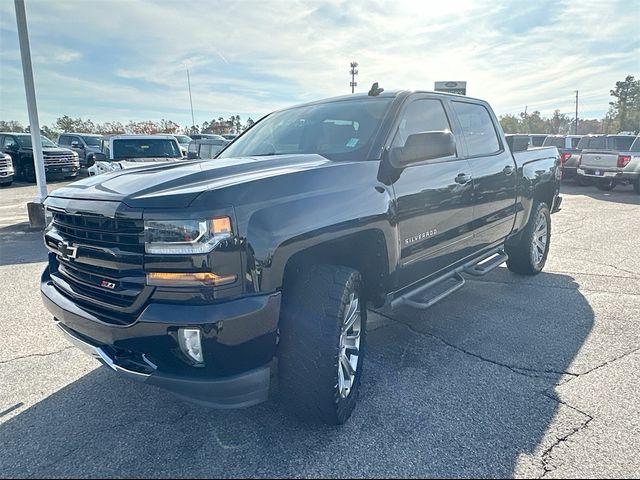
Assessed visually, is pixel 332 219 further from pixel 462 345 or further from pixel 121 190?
pixel 462 345

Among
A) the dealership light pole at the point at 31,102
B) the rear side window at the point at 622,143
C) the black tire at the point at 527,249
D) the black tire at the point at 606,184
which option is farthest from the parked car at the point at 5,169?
the rear side window at the point at 622,143

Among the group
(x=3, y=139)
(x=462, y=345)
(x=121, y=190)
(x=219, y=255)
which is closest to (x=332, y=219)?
(x=219, y=255)

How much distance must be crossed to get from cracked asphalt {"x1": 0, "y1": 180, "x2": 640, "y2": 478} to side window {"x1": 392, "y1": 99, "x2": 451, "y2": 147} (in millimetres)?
1679

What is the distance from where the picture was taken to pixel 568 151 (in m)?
16.5

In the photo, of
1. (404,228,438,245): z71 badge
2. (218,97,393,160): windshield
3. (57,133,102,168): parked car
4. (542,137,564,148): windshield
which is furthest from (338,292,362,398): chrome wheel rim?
(57,133,102,168): parked car

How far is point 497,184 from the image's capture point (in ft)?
13.8

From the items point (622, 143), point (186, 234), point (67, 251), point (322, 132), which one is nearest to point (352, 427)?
point (186, 234)

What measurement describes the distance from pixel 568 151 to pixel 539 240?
13.3m

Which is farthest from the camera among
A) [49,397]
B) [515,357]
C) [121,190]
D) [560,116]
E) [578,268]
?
[560,116]

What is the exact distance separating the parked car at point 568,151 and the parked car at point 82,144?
790 inches

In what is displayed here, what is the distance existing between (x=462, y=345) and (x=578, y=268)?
10.5 feet

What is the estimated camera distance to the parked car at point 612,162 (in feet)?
45.1

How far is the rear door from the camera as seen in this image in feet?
12.9

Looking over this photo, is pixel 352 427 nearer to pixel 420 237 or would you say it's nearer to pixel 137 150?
pixel 420 237
